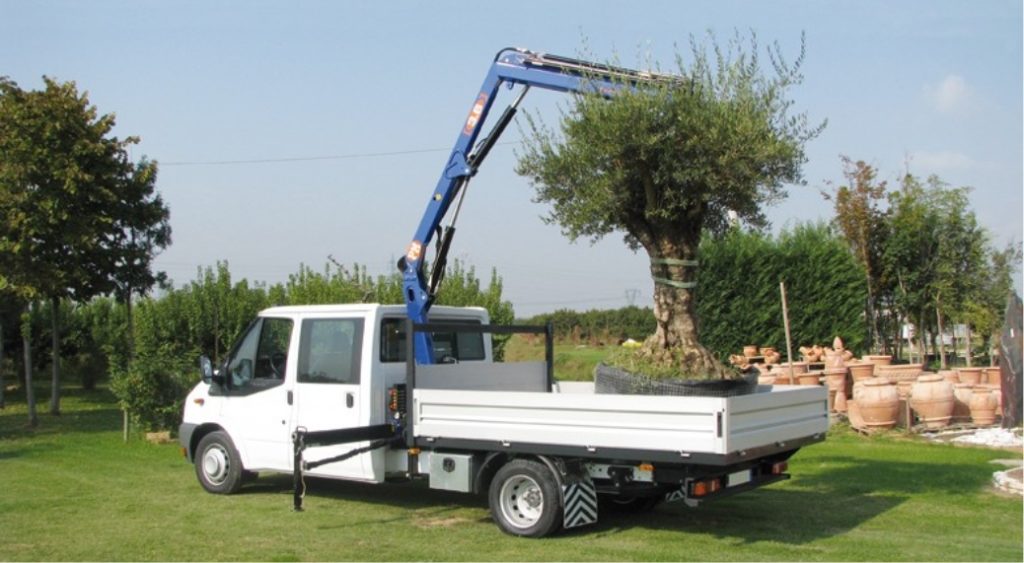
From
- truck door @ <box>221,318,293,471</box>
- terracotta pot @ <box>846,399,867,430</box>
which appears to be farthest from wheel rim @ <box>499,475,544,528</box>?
terracotta pot @ <box>846,399,867,430</box>

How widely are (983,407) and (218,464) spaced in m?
11.8

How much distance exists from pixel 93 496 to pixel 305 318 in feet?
10.8

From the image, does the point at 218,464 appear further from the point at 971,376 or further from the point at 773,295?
the point at 773,295

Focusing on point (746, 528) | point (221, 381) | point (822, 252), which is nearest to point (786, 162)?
point (746, 528)

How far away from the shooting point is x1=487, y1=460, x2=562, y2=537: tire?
325 inches

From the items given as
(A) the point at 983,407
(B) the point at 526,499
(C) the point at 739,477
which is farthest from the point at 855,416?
(B) the point at 526,499

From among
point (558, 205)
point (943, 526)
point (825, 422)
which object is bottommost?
point (943, 526)

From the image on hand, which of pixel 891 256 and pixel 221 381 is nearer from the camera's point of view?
pixel 221 381

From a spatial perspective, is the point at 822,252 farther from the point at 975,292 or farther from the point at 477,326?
the point at 477,326

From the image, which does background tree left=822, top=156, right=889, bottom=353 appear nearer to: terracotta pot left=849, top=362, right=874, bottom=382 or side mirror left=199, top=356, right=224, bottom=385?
terracotta pot left=849, top=362, right=874, bottom=382

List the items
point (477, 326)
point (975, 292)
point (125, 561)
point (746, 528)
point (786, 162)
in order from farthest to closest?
point (975, 292)
point (477, 326)
point (786, 162)
point (746, 528)
point (125, 561)

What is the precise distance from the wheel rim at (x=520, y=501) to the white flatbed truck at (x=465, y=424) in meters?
0.01

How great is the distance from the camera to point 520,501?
8617mm

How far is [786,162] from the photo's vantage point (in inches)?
383
